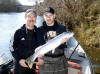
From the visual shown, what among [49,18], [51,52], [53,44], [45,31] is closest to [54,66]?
[51,52]

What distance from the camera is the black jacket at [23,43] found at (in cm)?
376

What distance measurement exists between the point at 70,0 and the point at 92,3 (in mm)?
1998

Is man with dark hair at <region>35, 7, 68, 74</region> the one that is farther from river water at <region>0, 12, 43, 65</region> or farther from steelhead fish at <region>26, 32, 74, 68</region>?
river water at <region>0, 12, 43, 65</region>

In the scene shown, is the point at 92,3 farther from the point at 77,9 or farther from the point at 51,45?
the point at 51,45

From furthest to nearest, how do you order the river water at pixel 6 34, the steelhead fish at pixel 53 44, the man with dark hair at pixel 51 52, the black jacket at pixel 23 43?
the river water at pixel 6 34, the black jacket at pixel 23 43, the man with dark hair at pixel 51 52, the steelhead fish at pixel 53 44

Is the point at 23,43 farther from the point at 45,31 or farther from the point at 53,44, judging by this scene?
the point at 53,44

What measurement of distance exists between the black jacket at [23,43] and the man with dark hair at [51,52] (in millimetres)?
161

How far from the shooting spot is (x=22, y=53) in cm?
381

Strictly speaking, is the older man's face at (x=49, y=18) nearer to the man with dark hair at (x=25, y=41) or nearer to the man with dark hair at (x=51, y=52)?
the man with dark hair at (x=51, y=52)

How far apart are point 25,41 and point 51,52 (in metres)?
0.51

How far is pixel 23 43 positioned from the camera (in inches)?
148

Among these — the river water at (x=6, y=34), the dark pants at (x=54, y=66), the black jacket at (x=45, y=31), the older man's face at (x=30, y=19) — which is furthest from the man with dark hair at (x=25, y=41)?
the river water at (x=6, y=34)

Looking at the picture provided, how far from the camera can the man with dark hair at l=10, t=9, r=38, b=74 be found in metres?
3.72

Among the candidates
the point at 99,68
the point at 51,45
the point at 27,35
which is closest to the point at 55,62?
the point at 51,45
